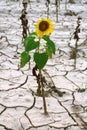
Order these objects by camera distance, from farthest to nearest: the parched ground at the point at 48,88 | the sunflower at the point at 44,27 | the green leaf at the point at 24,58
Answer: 1. the parched ground at the point at 48,88
2. the green leaf at the point at 24,58
3. the sunflower at the point at 44,27

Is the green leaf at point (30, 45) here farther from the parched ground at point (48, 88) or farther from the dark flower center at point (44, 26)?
the parched ground at point (48, 88)

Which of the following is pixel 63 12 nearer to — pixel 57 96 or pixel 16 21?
pixel 16 21

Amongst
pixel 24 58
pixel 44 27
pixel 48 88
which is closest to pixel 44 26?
pixel 44 27

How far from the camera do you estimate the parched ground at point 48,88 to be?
9.27 ft

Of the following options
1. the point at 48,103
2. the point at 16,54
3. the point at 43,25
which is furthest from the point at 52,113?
the point at 16,54

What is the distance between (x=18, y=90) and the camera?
3357mm

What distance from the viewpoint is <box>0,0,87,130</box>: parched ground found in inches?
111

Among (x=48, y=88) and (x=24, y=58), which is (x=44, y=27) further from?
(x=48, y=88)

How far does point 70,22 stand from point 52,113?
10.6 feet

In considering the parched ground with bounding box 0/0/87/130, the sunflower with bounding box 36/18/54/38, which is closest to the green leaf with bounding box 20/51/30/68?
the sunflower with bounding box 36/18/54/38

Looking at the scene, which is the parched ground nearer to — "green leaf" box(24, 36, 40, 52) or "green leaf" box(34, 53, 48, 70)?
"green leaf" box(34, 53, 48, 70)

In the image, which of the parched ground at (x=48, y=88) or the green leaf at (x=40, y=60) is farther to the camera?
the parched ground at (x=48, y=88)

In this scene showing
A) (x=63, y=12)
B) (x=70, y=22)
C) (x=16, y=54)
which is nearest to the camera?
(x=16, y=54)

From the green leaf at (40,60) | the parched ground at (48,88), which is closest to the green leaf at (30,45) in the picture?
the green leaf at (40,60)
